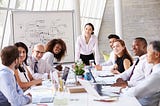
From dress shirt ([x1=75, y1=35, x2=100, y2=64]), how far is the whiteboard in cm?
98

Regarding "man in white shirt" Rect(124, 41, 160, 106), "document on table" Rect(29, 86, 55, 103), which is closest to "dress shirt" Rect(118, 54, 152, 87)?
"man in white shirt" Rect(124, 41, 160, 106)

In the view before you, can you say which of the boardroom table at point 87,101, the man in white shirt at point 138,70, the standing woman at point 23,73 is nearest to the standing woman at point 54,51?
the standing woman at point 23,73

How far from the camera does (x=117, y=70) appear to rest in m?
4.63

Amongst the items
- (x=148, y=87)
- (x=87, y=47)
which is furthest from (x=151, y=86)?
(x=87, y=47)

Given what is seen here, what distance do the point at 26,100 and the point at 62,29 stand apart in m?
4.47

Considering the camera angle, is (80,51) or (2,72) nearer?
(2,72)

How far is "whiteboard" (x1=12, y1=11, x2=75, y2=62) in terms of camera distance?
6.41m

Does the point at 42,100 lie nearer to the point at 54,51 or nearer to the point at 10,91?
the point at 10,91

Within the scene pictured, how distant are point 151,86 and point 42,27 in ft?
14.7

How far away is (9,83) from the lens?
251cm

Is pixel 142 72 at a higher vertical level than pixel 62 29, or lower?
lower

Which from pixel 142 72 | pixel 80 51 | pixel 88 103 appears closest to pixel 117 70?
pixel 142 72

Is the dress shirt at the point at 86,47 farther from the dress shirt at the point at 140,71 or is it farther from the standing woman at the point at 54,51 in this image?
the dress shirt at the point at 140,71

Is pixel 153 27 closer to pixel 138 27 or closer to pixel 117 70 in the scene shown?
pixel 138 27
